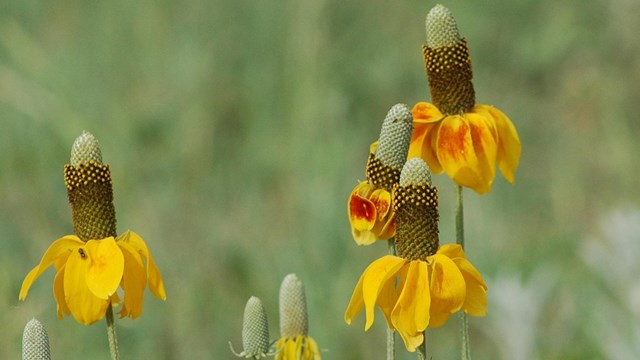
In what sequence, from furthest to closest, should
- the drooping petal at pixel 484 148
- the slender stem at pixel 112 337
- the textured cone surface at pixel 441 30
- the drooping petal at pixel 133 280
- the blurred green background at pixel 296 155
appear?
the blurred green background at pixel 296 155 < the textured cone surface at pixel 441 30 < the drooping petal at pixel 484 148 < the drooping petal at pixel 133 280 < the slender stem at pixel 112 337

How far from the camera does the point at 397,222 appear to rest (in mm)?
2105

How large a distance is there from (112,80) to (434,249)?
3.74m

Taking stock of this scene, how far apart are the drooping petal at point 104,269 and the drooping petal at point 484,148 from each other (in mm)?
682

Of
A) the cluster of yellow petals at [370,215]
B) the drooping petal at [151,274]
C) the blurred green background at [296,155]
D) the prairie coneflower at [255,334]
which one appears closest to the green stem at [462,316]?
the cluster of yellow petals at [370,215]

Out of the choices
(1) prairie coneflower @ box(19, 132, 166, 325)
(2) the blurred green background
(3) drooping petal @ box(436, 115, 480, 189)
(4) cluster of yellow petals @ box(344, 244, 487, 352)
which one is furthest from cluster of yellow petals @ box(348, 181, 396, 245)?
A: (2) the blurred green background

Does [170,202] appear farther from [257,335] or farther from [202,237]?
[257,335]

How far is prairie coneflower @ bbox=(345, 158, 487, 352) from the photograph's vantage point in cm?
196

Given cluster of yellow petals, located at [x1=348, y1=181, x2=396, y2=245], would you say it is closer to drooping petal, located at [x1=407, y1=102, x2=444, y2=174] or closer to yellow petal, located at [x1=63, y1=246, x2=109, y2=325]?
drooping petal, located at [x1=407, y1=102, x2=444, y2=174]

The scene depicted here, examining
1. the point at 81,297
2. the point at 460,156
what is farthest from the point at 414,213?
the point at 81,297

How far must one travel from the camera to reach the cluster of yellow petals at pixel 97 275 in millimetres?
1992

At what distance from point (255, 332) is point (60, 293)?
14.3 inches

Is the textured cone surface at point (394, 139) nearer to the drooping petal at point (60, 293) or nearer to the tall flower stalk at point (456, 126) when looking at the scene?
the tall flower stalk at point (456, 126)

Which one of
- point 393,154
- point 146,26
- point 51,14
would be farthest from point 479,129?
point 51,14

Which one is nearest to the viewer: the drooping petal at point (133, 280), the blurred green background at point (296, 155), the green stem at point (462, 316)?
the drooping petal at point (133, 280)
